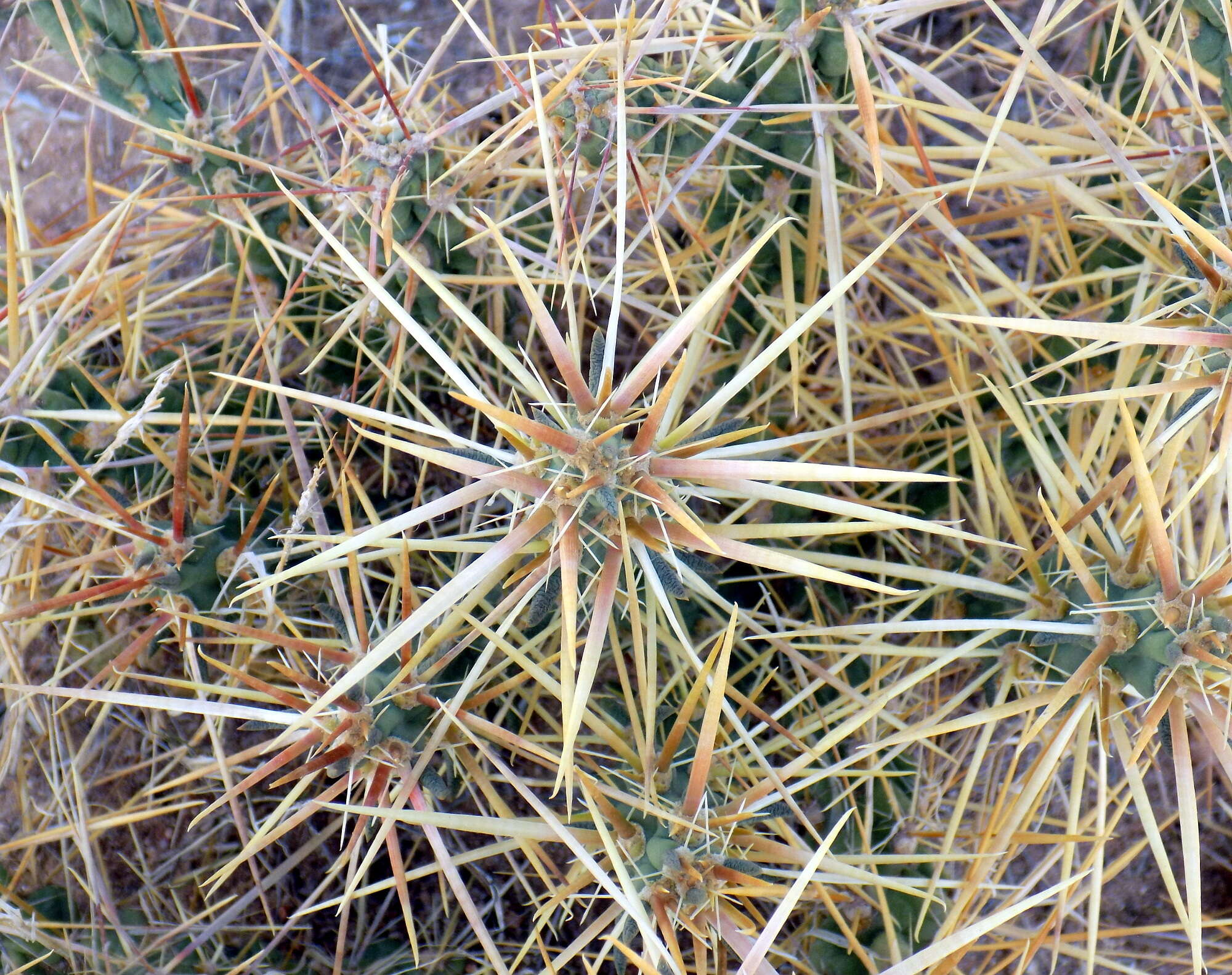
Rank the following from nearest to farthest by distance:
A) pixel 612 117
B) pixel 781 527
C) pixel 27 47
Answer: pixel 781 527 < pixel 612 117 < pixel 27 47

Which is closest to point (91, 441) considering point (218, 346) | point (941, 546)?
point (218, 346)

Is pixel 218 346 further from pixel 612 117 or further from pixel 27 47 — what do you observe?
pixel 27 47

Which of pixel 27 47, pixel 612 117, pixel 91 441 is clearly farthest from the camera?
pixel 27 47

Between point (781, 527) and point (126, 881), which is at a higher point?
point (781, 527)

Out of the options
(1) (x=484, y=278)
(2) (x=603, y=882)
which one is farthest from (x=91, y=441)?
(2) (x=603, y=882)

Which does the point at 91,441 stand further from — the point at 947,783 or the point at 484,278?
the point at 947,783

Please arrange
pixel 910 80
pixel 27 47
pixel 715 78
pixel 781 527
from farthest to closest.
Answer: pixel 27 47
pixel 910 80
pixel 715 78
pixel 781 527

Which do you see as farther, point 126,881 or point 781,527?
point 126,881

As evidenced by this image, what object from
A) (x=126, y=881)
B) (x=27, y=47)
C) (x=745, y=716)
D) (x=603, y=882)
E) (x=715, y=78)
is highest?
(x=27, y=47)

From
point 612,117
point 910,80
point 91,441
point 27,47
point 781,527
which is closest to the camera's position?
point 781,527
